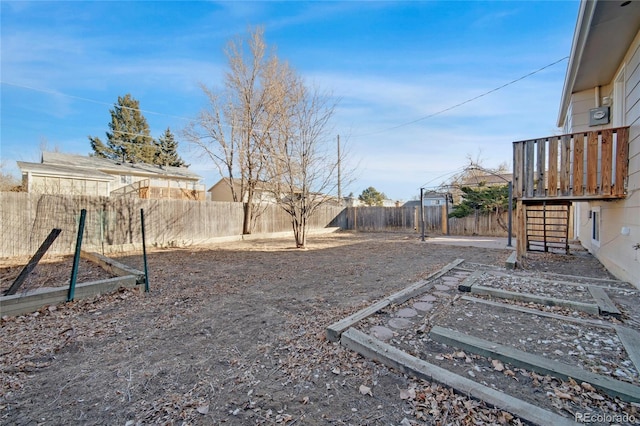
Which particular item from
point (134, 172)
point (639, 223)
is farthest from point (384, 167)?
point (134, 172)

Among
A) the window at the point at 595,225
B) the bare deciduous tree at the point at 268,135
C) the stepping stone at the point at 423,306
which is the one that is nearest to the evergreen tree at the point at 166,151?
the bare deciduous tree at the point at 268,135

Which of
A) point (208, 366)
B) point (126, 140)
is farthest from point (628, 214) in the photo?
point (126, 140)

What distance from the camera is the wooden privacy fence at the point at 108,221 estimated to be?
688cm

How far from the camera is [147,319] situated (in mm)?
3131

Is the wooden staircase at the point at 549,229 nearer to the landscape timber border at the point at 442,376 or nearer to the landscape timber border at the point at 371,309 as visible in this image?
the landscape timber border at the point at 371,309

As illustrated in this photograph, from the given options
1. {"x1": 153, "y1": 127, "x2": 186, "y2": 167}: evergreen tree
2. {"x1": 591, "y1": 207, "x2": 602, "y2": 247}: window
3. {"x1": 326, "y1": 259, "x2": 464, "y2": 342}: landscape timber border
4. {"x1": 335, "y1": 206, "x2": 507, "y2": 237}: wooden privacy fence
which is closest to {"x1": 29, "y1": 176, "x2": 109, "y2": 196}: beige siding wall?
{"x1": 153, "y1": 127, "x2": 186, "y2": 167}: evergreen tree

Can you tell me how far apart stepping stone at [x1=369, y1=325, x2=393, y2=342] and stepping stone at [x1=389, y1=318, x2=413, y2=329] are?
128mm

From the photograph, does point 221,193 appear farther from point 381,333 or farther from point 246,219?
point 381,333

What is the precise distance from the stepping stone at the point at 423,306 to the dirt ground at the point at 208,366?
0.60m

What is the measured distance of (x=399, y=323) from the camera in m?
2.67

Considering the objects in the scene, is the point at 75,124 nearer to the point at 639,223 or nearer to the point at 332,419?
the point at 332,419

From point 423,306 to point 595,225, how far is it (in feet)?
19.9

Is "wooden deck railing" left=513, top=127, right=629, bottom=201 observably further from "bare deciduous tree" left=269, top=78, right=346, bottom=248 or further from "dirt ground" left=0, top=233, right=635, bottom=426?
"bare deciduous tree" left=269, top=78, right=346, bottom=248

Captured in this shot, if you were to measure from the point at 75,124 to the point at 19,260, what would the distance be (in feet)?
52.2
